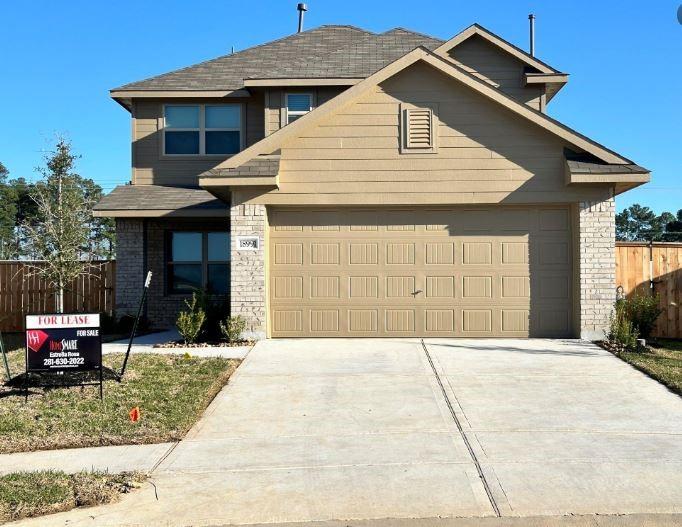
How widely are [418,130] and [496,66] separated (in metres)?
5.64

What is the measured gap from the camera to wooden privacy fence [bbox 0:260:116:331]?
669 inches

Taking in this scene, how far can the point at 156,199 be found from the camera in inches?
615

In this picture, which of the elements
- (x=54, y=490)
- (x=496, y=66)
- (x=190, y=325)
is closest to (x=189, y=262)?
(x=190, y=325)

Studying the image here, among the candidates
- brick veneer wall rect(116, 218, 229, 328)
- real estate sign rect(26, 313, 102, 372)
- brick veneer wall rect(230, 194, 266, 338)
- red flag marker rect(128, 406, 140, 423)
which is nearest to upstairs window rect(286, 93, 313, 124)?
brick veneer wall rect(116, 218, 229, 328)

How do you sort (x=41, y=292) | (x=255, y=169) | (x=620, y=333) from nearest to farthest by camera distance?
(x=620, y=333)
(x=255, y=169)
(x=41, y=292)

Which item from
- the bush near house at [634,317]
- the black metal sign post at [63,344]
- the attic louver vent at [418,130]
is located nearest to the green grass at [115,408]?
the black metal sign post at [63,344]

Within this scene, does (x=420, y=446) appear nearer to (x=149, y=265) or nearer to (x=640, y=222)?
(x=149, y=265)

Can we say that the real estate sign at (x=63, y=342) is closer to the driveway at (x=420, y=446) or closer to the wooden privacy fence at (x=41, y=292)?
the driveway at (x=420, y=446)

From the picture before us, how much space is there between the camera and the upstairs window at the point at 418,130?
12.3 meters

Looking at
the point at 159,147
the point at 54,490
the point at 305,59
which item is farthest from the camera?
the point at 305,59

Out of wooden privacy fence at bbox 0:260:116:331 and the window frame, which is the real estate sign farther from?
wooden privacy fence at bbox 0:260:116:331

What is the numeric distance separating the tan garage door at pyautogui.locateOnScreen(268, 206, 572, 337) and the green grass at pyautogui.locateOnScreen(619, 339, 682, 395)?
1.70 m

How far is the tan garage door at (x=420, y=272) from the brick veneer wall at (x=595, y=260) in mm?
415

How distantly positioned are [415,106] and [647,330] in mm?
6018
